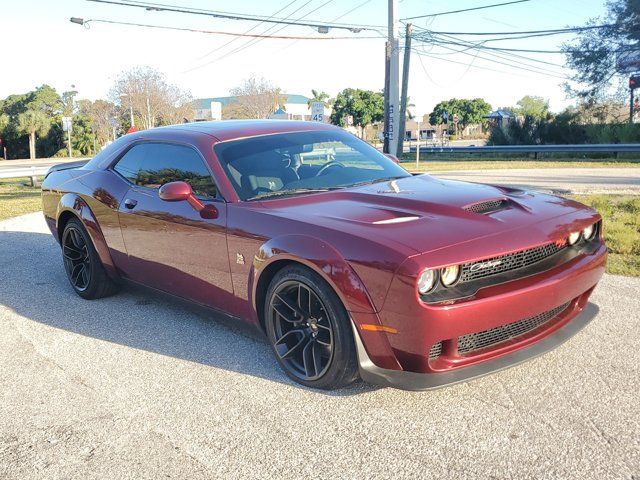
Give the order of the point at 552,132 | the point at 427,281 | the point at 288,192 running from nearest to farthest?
the point at 427,281, the point at 288,192, the point at 552,132

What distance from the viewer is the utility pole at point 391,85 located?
2395 centimetres

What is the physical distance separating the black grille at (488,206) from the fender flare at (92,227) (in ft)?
10.1

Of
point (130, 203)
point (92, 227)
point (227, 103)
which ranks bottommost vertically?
point (92, 227)

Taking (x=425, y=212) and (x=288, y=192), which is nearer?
(x=425, y=212)

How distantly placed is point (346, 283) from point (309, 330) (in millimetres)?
498

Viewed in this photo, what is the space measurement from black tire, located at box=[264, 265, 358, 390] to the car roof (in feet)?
4.54

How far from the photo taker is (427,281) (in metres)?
2.81

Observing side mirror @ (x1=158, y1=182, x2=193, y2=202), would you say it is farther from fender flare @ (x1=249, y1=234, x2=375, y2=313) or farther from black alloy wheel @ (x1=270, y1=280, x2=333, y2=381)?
black alloy wheel @ (x1=270, y1=280, x2=333, y2=381)

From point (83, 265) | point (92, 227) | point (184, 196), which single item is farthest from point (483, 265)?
Result: point (83, 265)

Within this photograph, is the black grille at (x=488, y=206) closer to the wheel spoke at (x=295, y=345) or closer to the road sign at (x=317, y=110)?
the wheel spoke at (x=295, y=345)

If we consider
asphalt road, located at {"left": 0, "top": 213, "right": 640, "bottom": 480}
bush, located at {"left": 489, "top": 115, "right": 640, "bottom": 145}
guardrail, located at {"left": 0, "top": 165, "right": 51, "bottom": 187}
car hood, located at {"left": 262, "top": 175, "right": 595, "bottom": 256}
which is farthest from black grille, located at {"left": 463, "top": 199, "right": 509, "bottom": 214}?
bush, located at {"left": 489, "top": 115, "right": 640, "bottom": 145}

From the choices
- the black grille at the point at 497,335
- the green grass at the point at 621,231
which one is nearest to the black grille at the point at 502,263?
the black grille at the point at 497,335

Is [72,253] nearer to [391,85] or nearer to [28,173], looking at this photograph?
[28,173]

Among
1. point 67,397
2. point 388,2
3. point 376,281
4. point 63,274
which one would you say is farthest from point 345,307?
point 388,2
